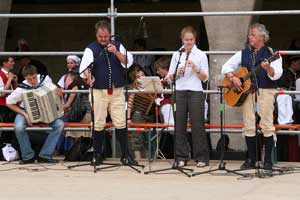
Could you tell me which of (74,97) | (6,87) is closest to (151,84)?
(74,97)

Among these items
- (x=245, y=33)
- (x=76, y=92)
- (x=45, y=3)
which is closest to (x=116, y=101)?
(x=76, y=92)

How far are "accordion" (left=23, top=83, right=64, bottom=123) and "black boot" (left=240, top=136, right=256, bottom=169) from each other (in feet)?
9.13

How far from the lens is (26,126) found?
10.6 m

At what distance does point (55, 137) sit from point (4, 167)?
83cm

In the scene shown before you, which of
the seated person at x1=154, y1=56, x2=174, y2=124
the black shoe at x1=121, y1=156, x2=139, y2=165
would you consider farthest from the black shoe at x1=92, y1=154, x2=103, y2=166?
the seated person at x1=154, y1=56, x2=174, y2=124

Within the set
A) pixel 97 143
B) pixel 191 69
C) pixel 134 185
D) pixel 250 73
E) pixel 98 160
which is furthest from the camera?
pixel 98 160

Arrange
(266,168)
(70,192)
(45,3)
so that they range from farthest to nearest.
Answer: (45,3) → (266,168) → (70,192)

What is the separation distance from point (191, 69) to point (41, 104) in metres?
2.24

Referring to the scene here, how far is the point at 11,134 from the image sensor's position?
11.7m

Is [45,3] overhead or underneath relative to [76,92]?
overhead

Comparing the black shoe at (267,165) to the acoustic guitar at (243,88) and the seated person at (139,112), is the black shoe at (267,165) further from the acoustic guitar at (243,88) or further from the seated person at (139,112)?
the seated person at (139,112)

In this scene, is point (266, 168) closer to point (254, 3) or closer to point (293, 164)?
point (293, 164)

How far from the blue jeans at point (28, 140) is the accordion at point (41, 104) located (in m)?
0.14

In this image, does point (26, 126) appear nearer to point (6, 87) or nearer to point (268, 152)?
point (6, 87)
